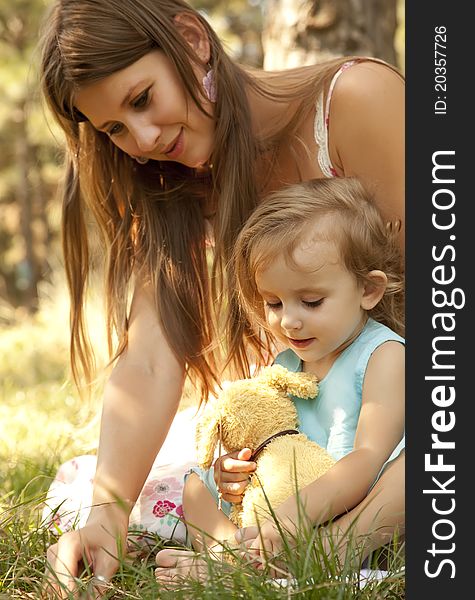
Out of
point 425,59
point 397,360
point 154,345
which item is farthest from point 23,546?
point 425,59

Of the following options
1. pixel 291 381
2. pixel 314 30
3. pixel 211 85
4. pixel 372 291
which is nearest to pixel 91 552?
pixel 291 381

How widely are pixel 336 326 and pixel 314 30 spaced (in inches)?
94.1

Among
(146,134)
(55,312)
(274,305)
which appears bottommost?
(274,305)

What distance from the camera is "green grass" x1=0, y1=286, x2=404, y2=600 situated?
57.8 inches

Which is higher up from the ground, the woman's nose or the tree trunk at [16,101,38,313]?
the tree trunk at [16,101,38,313]

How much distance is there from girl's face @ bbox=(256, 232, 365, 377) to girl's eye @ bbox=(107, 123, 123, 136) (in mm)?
618

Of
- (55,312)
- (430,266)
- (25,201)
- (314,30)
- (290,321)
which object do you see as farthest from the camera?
(25,201)

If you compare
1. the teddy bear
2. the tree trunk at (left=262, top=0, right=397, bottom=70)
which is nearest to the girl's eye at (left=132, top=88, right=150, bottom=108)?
the teddy bear

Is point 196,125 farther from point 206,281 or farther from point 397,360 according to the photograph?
point 397,360

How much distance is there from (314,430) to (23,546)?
0.67m

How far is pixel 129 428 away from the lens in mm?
2186

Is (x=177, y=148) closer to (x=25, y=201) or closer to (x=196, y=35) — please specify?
(x=196, y=35)

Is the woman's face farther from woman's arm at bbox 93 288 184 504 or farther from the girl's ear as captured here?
the girl's ear

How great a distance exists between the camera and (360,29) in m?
4.07
